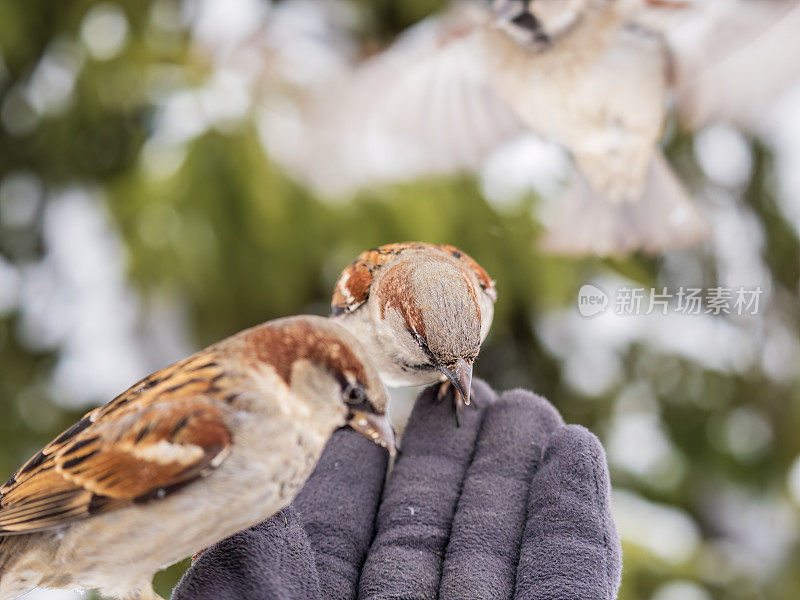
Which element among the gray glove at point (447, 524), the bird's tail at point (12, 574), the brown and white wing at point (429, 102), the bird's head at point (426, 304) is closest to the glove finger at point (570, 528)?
the gray glove at point (447, 524)

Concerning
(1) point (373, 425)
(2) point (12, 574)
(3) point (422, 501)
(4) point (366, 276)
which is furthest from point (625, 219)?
(2) point (12, 574)

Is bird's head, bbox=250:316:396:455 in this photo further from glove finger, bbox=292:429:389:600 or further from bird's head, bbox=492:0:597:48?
bird's head, bbox=492:0:597:48

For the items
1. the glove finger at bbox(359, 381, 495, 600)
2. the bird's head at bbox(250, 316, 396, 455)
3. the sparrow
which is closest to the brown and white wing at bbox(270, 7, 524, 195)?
the sparrow

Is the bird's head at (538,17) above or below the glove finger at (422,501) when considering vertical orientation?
above

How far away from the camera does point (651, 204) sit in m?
0.92

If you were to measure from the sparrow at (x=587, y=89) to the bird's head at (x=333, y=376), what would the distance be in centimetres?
45

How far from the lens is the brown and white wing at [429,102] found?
0.93 metres

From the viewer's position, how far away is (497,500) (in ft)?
2.10

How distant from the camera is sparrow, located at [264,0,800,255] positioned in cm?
78

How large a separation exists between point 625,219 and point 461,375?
16.2 inches

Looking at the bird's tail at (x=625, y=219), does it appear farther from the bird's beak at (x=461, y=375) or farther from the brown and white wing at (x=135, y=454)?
the brown and white wing at (x=135, y=454)

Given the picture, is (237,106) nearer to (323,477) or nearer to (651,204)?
(651,204)

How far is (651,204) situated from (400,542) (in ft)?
1.75

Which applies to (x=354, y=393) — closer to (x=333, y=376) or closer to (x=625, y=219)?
(x=333, y=376)
